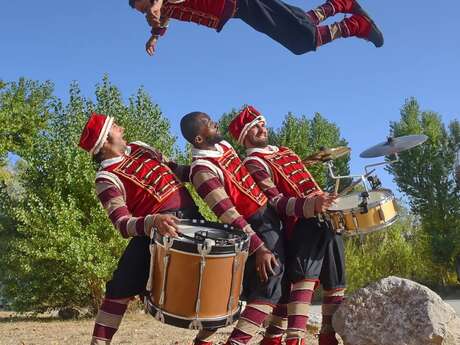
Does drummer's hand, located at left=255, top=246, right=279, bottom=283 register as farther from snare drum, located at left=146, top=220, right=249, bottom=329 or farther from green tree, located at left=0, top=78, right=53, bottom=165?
green tree, located at left=0, top=78, right=53, bottom=165

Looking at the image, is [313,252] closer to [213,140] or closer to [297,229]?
[297,229]

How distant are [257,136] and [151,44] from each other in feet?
4.86

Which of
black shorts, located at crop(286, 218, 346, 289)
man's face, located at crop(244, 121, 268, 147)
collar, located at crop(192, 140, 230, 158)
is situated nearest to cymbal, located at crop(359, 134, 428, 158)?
black shorts, located at crop(286, 218, 346, 289)

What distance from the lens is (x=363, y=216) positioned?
341 centimetres

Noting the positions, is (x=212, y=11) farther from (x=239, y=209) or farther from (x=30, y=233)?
(x=30, y=233)

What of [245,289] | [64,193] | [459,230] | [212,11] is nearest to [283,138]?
[459,230]

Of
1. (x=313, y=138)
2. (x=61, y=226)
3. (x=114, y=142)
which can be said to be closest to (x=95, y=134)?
(x=114, y=142)

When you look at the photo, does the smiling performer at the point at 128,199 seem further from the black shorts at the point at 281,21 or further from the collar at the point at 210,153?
the black shorts at the point at 281,21

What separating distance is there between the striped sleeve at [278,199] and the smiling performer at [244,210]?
0.06m

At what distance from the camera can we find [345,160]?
24859 mm

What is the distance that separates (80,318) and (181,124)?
1078cm

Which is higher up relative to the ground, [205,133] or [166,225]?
[205,133]

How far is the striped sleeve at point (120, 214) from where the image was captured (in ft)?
9.84

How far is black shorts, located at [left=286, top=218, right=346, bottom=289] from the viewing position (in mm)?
3527
